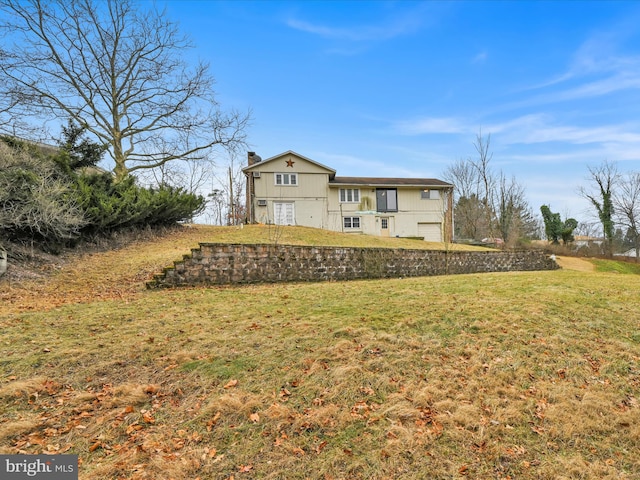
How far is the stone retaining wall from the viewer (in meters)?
9.52

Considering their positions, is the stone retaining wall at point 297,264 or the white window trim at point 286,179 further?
the white window trim at point 286,179

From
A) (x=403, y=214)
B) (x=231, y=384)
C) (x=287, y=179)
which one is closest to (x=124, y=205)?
(x=231, y=384)

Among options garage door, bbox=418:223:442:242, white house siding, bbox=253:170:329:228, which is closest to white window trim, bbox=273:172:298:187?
white house siding, bbox=253:170:329:228

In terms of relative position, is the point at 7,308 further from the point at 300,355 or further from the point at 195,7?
the point at 195,7

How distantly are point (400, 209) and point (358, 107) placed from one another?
462 inches

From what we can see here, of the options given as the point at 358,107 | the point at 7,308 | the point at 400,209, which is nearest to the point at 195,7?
the point at 358,107

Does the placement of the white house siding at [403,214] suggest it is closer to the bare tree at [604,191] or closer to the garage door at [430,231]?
the garage door at [430,231]

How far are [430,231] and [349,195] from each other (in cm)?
776

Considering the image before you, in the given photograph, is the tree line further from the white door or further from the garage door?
the white door

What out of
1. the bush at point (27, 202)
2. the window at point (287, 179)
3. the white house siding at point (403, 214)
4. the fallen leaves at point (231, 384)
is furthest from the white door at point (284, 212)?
the fallen leaves at point (231, 384)

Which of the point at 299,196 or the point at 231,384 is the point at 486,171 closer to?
the point at 299,196

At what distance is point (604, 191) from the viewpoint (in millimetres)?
30328

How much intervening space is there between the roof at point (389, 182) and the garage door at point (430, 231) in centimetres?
343

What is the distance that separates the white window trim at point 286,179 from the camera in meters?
25.6
